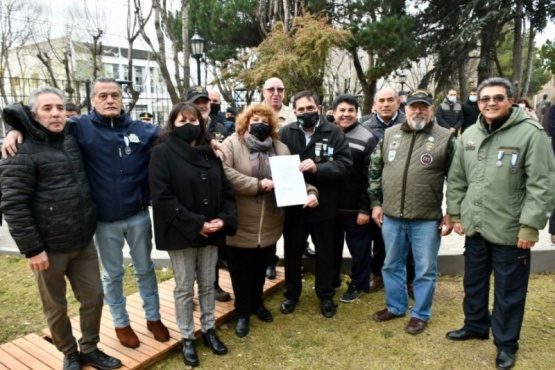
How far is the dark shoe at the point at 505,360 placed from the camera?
10.7 feet

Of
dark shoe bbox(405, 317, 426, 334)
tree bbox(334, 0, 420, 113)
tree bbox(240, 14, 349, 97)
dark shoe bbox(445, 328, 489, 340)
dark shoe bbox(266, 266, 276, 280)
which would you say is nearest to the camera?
dark shoe bbox(445, 328, 489, 340)

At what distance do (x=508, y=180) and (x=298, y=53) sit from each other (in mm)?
14132

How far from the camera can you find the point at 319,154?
3900 mm

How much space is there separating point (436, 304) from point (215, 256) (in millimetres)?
2528

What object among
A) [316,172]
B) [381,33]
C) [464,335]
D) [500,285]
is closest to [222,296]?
[316,172]

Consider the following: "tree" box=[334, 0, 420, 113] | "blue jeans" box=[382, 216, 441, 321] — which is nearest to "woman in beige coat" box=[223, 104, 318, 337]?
"blue jeans" box=[382, 216, 441, 321]

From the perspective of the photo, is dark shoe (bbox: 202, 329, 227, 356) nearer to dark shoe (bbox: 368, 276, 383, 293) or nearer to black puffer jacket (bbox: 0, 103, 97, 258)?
black puffer jacket (bbox: 0, 103, 97, 258)

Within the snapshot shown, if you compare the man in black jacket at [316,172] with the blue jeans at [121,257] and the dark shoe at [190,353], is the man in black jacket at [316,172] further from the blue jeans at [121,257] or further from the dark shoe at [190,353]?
the blue jeans at [121,257]

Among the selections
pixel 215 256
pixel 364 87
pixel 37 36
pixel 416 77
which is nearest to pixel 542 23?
pixel 364 87

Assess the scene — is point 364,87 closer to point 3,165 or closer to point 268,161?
point 268,161

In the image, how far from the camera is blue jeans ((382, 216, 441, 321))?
368 cm

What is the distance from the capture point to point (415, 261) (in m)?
3.84

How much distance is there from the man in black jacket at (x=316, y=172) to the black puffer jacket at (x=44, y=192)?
1.87 metres

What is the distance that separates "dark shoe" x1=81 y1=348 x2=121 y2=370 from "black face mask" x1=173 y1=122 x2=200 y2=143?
5.87 ft
